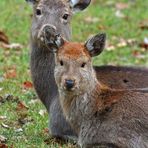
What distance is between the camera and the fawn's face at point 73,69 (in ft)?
26.3

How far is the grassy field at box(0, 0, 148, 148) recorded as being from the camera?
968cm

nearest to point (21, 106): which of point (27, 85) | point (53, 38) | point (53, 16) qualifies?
point (27, 85)

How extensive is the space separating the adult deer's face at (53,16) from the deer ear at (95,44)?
1.35m

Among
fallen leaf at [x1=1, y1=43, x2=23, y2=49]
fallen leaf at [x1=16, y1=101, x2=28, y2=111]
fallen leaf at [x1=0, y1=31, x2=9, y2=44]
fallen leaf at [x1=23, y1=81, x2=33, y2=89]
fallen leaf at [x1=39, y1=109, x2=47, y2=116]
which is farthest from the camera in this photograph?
fallen leaf at [x1=0, y1=31, x2=9, y2=44]

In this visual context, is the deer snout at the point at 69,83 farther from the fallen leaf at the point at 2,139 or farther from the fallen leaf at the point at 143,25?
the fallen leaf at the point at 143,25

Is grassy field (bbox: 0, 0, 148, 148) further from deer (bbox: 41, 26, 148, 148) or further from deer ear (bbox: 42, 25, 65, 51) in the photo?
deer ear (bbox: 42, 25, 65, 51)

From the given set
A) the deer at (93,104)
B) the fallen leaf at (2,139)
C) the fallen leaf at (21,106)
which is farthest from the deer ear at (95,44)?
the fallen leaf at (21,106)

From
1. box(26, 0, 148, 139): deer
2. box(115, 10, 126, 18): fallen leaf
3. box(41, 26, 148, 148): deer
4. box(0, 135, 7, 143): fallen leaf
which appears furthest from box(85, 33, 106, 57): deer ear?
box(115, 10, 126, 18): fallen leaf

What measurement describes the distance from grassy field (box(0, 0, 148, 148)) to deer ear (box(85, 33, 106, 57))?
1.31 m

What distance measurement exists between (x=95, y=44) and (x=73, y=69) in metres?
0.53

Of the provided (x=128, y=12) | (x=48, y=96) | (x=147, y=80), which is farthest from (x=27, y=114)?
(x=128, y=12)

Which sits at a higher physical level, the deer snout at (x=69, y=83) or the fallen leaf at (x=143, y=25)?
the fallen leaf at (x=143, y=25)

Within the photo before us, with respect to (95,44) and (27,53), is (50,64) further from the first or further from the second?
(27,53)

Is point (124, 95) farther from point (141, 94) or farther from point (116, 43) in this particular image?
point (116, 43)
